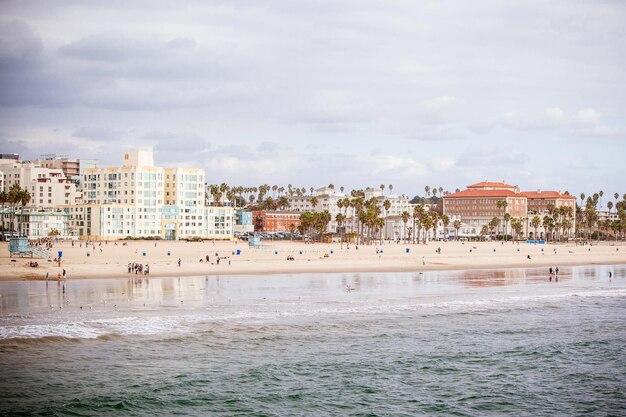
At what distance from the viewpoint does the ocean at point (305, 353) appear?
23812 mm

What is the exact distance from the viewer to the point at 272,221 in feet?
633

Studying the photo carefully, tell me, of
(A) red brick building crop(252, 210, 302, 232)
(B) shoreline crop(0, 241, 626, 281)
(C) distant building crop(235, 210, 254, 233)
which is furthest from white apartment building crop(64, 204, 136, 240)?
(A) red brick building crop(252, 210, 302, 232)

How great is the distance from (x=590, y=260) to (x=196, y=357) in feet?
266

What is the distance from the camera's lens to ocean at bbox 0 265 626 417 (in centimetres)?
2381

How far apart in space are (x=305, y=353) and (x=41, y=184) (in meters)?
154

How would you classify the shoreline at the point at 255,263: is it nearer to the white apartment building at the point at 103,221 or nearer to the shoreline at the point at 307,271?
the shoreline at the point at 307,271

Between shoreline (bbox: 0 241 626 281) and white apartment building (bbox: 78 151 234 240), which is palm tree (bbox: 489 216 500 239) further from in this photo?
shoreline (bbox: 0 241 626 281)

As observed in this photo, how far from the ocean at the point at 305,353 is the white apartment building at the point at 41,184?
127 meters

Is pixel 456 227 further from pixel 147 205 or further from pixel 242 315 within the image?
pixel 242 315

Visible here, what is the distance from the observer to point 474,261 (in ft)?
285

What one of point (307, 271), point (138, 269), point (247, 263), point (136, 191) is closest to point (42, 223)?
point (136, 191)

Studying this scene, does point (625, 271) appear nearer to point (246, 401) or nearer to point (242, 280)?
point (242, 280)

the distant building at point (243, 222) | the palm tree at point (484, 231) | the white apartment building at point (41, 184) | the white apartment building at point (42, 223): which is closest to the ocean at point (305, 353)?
the white apartment building at point (42, 223)

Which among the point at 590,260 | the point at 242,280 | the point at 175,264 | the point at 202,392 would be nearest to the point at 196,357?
the point at 202,392
